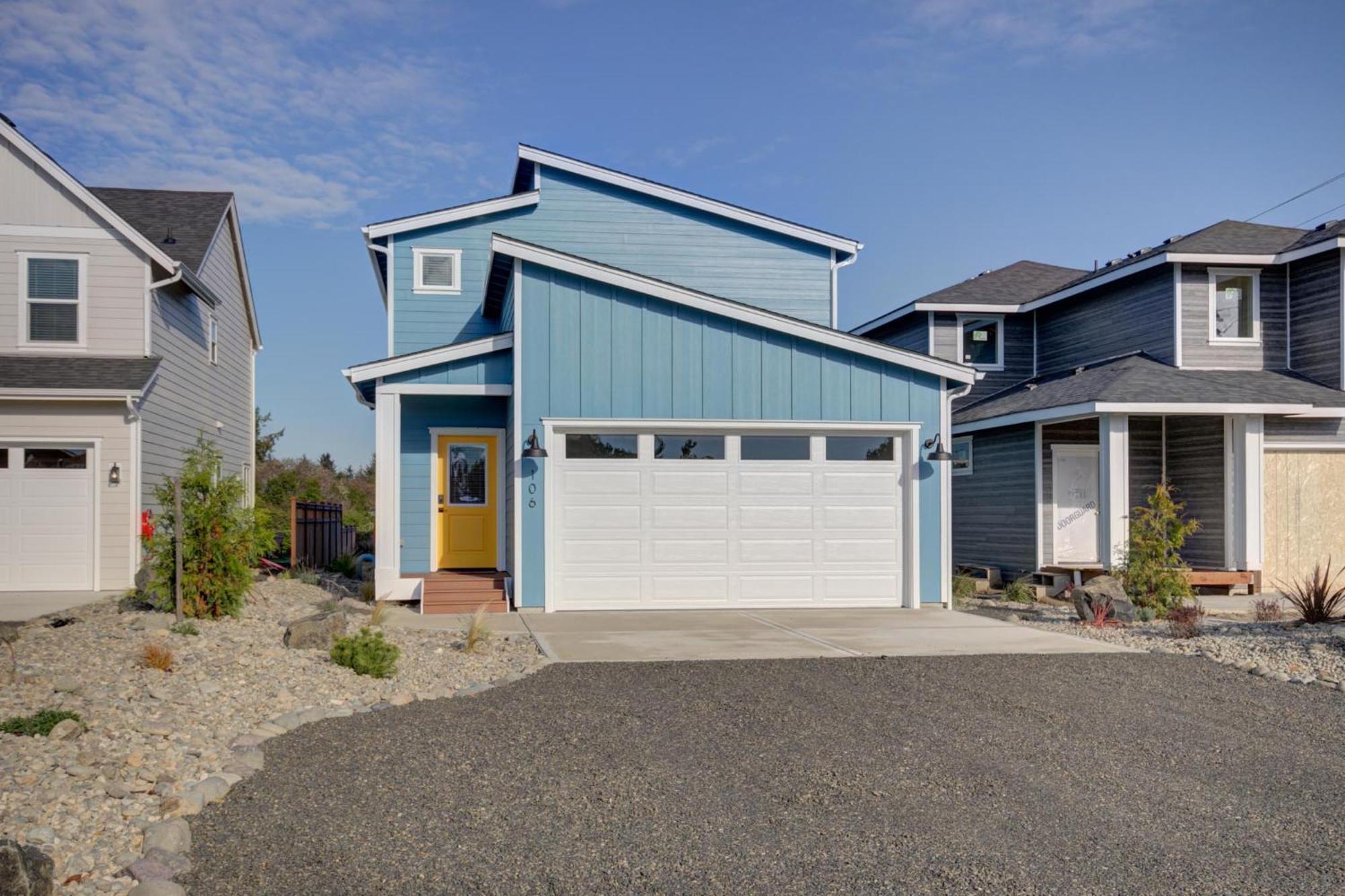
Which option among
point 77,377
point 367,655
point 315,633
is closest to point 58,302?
point 77,377

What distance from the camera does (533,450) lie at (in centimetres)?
1270

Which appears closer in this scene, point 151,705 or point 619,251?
point 151,705

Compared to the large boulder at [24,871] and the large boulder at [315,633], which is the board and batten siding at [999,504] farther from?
the large boulder at [24,871]

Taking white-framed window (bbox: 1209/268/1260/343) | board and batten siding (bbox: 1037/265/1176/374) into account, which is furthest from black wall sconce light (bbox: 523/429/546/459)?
white-framed window (bbox: 1209/268/1260/343)

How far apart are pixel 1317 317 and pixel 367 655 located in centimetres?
1606

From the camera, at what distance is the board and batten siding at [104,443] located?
1450cm

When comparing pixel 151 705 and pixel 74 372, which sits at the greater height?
pixel 74 372

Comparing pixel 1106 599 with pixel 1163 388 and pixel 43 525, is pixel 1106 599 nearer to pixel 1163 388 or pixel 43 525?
Result: pixel 1163 388

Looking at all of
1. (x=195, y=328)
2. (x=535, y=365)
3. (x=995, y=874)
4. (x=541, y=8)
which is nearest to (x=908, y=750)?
(x=995, y=874)

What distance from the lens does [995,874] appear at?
4156 millimetres

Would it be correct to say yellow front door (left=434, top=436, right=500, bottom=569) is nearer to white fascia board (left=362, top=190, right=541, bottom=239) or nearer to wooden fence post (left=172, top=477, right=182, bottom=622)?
white fascia board (left=362, top=190, right=541, bottom=239)

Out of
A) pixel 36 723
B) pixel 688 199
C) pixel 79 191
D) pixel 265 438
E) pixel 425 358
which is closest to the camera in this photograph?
pixel 36 723

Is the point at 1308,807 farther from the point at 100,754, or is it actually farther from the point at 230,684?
the point at 230,684

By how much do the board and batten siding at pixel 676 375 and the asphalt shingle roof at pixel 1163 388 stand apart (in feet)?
11.5
